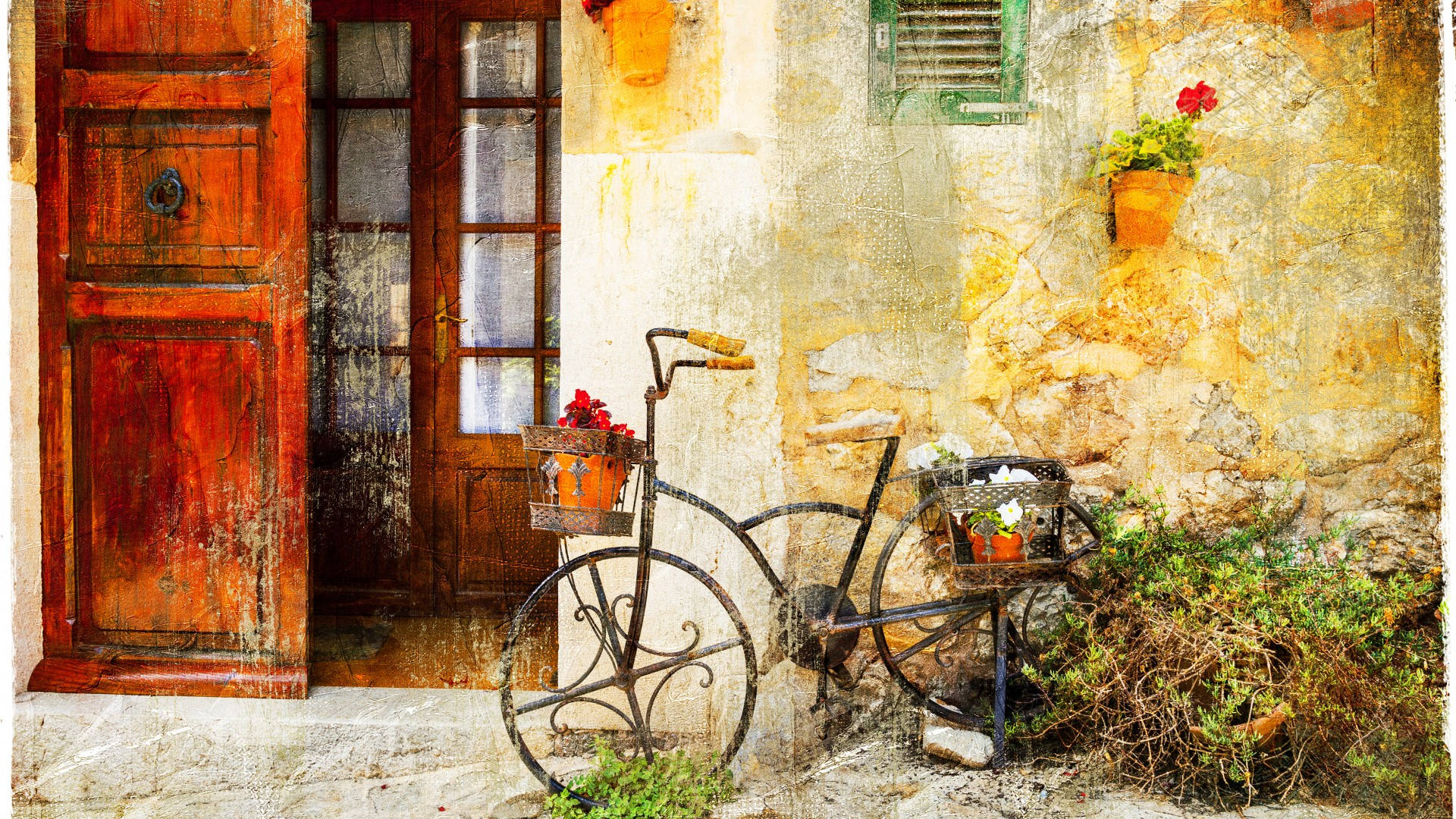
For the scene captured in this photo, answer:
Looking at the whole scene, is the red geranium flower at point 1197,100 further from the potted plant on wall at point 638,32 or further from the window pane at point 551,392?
the window pane at point 551,392

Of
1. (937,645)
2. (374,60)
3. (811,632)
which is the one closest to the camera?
(811,632)

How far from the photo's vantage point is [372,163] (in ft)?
13.2

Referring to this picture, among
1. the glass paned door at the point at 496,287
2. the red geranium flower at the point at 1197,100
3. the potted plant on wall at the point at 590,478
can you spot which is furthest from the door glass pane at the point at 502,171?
the red geranium flower at the point at 1197,100

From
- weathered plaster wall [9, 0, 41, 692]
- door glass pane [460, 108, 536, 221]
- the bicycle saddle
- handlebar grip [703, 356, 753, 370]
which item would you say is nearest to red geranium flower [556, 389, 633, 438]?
handlebar grip [703, 356, 753, 370]

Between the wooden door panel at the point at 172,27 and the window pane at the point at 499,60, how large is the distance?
3.35ft

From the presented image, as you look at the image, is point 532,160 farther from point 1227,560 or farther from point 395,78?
point 1227,560

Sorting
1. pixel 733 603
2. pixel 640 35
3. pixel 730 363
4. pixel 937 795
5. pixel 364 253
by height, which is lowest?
pixel 937 795

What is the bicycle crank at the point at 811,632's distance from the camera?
277 centimetres

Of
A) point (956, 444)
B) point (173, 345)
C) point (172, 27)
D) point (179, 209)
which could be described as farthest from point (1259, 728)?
point (172, 27)

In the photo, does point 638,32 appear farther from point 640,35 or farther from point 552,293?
point 552,293

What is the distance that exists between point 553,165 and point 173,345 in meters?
1.71

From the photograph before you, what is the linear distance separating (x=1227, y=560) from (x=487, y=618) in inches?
117

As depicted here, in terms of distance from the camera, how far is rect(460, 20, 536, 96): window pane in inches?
153

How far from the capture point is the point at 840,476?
2898 mm
